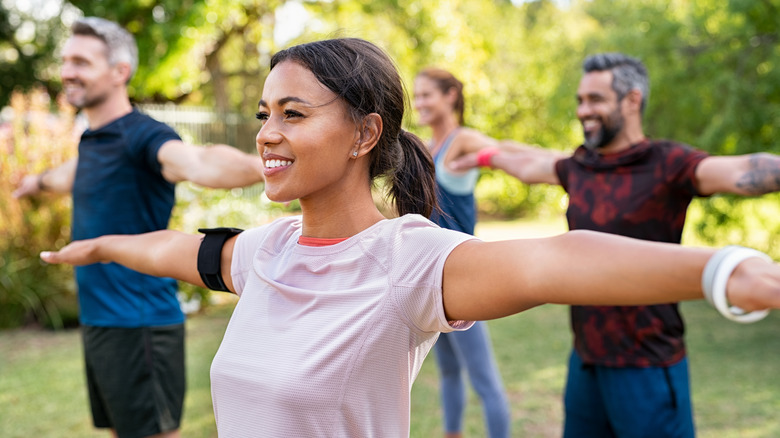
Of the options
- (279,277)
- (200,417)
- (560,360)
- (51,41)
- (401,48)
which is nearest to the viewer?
(279,277)

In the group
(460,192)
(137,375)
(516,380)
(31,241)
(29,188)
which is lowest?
(516,380)

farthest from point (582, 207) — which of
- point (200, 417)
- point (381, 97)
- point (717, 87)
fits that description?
point (717, 87)

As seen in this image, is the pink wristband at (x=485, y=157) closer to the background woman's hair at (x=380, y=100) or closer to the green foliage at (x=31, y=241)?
the background woman's hair at (x=380, y=100)

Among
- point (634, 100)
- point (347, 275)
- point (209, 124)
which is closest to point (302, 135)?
point (347, 275)

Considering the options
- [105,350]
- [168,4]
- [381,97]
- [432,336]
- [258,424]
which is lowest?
[105,350]

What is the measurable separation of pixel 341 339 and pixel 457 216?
284 cm

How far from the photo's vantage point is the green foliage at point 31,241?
743 centimetres

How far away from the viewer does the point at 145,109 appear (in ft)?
41.0

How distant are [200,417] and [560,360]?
128 inches

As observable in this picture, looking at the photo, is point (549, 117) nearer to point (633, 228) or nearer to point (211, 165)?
point (633, 228)

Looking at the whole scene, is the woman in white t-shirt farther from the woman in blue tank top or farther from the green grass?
the green grass

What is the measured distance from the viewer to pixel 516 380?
5.89 metres

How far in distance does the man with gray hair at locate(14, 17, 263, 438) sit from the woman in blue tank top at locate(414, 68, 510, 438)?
4.54ft

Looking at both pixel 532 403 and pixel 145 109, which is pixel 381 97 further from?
pixel 145 109
